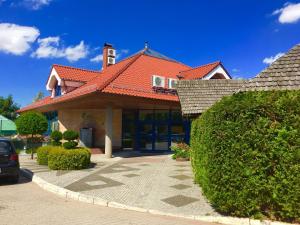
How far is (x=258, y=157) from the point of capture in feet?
20.0

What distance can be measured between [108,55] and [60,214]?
2025cm

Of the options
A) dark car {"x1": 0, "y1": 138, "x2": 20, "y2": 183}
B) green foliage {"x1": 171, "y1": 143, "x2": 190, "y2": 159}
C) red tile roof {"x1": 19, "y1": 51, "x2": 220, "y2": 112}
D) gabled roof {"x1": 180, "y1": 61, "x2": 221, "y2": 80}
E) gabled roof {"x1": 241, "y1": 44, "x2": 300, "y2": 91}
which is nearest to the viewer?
gabled roof {"x1": 241, "y1": 44, "x2": 300, "y2": 91}

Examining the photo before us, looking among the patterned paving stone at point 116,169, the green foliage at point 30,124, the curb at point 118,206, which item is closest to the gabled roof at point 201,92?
the patterned paving stone at point 116,169

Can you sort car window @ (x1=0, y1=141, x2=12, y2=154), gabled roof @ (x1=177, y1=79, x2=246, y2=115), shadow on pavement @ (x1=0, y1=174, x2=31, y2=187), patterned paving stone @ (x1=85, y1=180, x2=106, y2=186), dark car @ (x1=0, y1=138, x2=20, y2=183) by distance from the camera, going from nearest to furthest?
patterned paving stone @ (x1=85, y1=180, x2=106, y2=186) < dark car @ (x1=0, y1=138, x2=20, y2=183) < car window @ (x1=0, y1=141, x2=12, y2=154) < shadow on pavement @ (x1=0, y1=174, x2=31, y2=187) < gabled roof @ (x1=177, y1=79, x2=246, y2=115)

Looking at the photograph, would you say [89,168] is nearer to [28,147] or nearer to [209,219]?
[209,219]

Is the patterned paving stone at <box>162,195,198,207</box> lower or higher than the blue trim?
lower

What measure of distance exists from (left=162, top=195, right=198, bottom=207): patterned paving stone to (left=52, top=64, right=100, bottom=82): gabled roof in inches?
681

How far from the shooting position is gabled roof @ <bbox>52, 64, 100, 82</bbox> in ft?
77.0

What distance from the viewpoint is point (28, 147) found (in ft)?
75.0

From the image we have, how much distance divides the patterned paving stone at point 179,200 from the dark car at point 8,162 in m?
5.71

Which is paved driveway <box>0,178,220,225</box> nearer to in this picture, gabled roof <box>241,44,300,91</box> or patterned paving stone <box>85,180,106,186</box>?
patterned paving stone <box>85,180,106,186</box>

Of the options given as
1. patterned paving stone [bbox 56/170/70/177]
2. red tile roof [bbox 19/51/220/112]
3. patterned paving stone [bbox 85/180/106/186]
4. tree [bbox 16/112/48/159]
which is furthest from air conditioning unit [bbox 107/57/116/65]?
patterned paving stone [bbox 85/180/106/186]

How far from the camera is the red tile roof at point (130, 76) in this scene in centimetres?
1714

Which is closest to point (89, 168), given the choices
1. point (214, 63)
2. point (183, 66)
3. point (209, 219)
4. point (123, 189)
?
point (123, 189)
